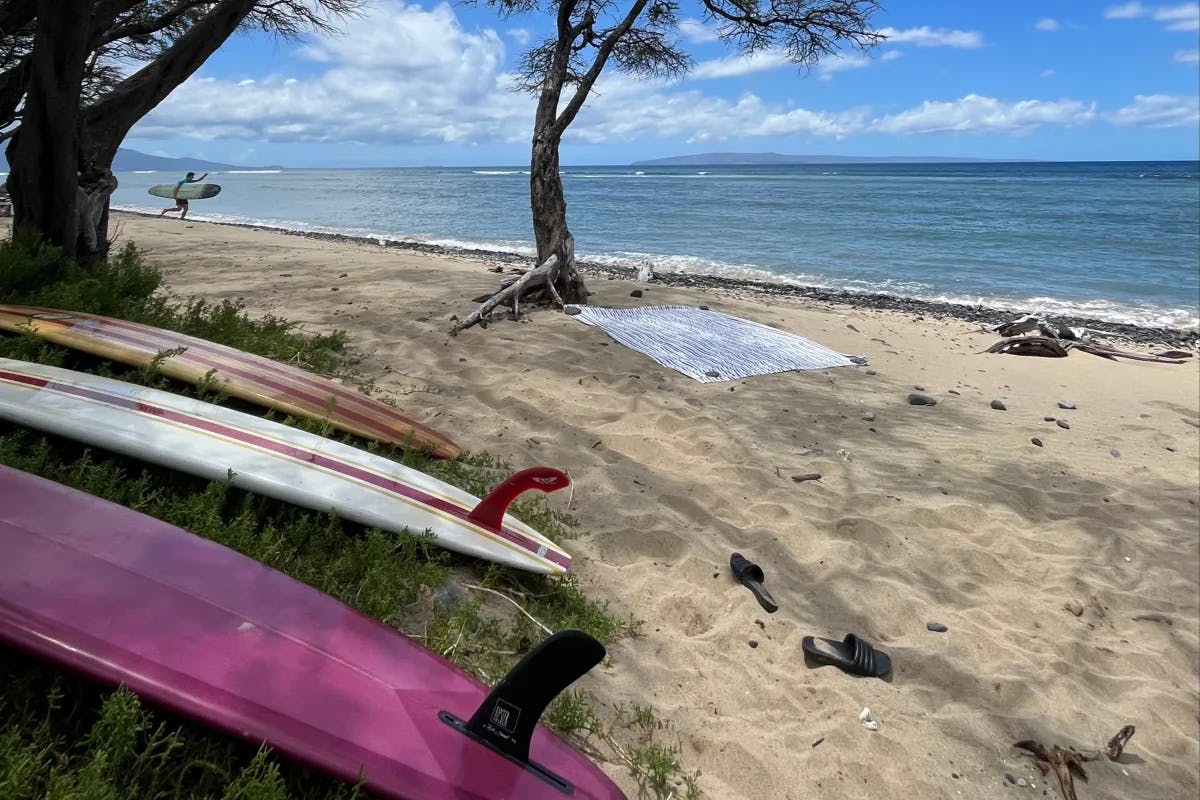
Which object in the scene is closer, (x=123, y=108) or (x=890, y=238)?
(x=123, y=108)

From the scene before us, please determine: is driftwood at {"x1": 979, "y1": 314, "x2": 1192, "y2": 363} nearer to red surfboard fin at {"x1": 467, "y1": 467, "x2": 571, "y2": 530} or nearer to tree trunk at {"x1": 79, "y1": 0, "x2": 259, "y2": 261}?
red surfboard fin at {"x1": 467, "y1": 467, "x2": 571, "y2": 530}

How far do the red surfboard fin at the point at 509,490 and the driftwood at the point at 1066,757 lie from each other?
74.4 inches

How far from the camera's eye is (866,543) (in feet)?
12.2

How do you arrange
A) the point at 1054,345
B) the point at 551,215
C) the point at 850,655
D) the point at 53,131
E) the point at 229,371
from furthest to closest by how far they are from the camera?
the point at 1054,345, the point at 551,215, the point at 53,131, the point at 229,371, the point at 850,655

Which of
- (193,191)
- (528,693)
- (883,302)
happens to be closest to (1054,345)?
(883,302)

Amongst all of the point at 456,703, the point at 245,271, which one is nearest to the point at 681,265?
the point at 245,271

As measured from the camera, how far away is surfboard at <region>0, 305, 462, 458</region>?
351cm

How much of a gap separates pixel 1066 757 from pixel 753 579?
1255mm

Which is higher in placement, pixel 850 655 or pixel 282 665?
pixel 282 665

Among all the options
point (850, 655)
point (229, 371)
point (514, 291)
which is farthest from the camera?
point (514, 291)

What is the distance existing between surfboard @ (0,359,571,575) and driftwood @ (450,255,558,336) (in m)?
3.57

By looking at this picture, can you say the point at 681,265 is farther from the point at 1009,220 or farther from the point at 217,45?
the point at 1009,220

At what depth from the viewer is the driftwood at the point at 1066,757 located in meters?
2.44

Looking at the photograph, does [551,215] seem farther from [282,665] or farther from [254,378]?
[282,665]
